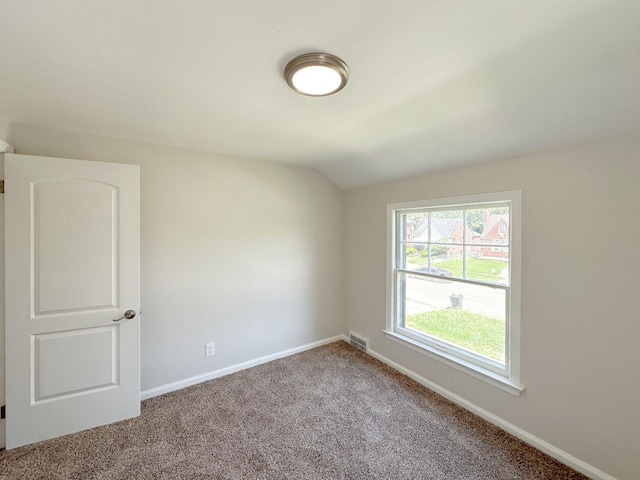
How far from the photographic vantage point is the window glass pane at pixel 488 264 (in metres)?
2.05

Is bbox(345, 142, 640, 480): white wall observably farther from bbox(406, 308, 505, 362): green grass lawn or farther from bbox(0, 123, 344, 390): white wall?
bbox(0, 123, 344, 390): white wall

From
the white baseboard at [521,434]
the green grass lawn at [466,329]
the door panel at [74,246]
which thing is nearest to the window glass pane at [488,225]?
the green grass lawn at [466,329]

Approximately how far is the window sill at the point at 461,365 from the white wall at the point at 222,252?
1.03 metres

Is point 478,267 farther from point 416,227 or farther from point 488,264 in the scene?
point 416,227

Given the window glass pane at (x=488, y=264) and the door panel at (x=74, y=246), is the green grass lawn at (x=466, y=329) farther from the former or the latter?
the door panel at (x=74, y=246)

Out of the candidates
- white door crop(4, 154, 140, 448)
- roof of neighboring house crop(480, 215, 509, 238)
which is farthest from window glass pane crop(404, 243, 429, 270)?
white door crop(4, 154, 140, 448)

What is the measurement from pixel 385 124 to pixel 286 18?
1109mm

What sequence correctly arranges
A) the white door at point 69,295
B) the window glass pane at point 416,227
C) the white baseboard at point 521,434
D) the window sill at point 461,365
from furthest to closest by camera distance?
1. the window glass pane at point 416,227
2. the window sill at point 461,365
3. the white door at point 69,295
4. the white baseboard at point 521,434

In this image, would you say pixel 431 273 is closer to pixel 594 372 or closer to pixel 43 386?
pixel 594 372

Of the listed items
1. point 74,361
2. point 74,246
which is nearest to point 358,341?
point 74,361

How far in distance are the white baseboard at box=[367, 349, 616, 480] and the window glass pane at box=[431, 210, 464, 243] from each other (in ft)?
4.42

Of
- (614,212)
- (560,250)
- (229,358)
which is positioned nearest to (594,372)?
(560,250)

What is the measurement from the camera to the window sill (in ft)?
6.34

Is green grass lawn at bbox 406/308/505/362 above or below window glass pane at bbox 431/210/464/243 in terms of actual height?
below
